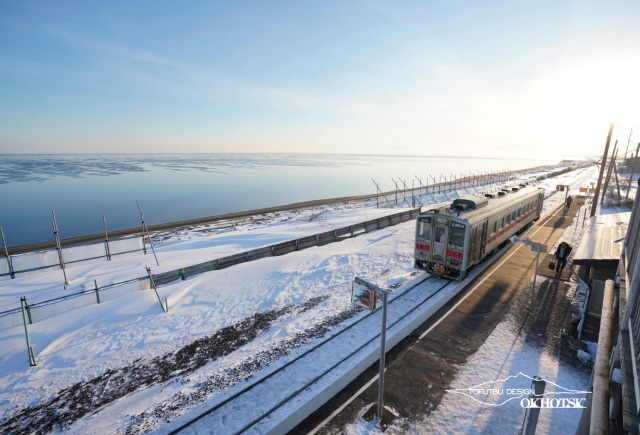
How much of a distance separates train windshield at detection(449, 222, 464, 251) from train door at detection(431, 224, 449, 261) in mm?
219

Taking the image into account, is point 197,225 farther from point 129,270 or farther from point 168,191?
point 168,191

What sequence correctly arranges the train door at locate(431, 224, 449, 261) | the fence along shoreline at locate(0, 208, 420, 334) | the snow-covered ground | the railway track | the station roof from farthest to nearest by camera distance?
the train door at locate(431, 224, 449, 261), the fence along shoreline at locate(0, 208, 420, 334), the station roof, the snow-covered ground, the railway track

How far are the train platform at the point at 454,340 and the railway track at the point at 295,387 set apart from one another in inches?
16.9

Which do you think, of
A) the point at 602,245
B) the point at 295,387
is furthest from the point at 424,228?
the point at 295,387

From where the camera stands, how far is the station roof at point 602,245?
1041 centimetres

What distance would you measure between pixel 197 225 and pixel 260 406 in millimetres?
33742

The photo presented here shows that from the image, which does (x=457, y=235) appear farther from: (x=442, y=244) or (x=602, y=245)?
(x=602, y=245)

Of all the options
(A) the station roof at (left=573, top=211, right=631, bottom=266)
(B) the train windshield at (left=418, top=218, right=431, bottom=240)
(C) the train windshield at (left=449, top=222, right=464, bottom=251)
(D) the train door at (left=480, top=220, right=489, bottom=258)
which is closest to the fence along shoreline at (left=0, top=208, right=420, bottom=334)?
(B) the train windshield at (left=418, top=218, right=431, bottom=240)

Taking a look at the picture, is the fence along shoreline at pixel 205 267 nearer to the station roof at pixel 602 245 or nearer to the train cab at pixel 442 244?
the train cab at pixel 442 244

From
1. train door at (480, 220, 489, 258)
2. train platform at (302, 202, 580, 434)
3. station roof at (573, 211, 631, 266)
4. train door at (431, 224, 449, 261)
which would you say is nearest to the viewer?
train platform at (302, 202, 580, 434)

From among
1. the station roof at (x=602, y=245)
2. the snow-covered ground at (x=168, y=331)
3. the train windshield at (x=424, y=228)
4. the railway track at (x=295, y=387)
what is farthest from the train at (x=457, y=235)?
the railway track at (x=295, y=387)

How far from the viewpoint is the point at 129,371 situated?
9164 mm

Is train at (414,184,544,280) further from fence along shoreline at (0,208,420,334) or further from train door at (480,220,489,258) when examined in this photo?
fence along shoreline at (0,208,420,334)

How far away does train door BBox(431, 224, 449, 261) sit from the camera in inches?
555
